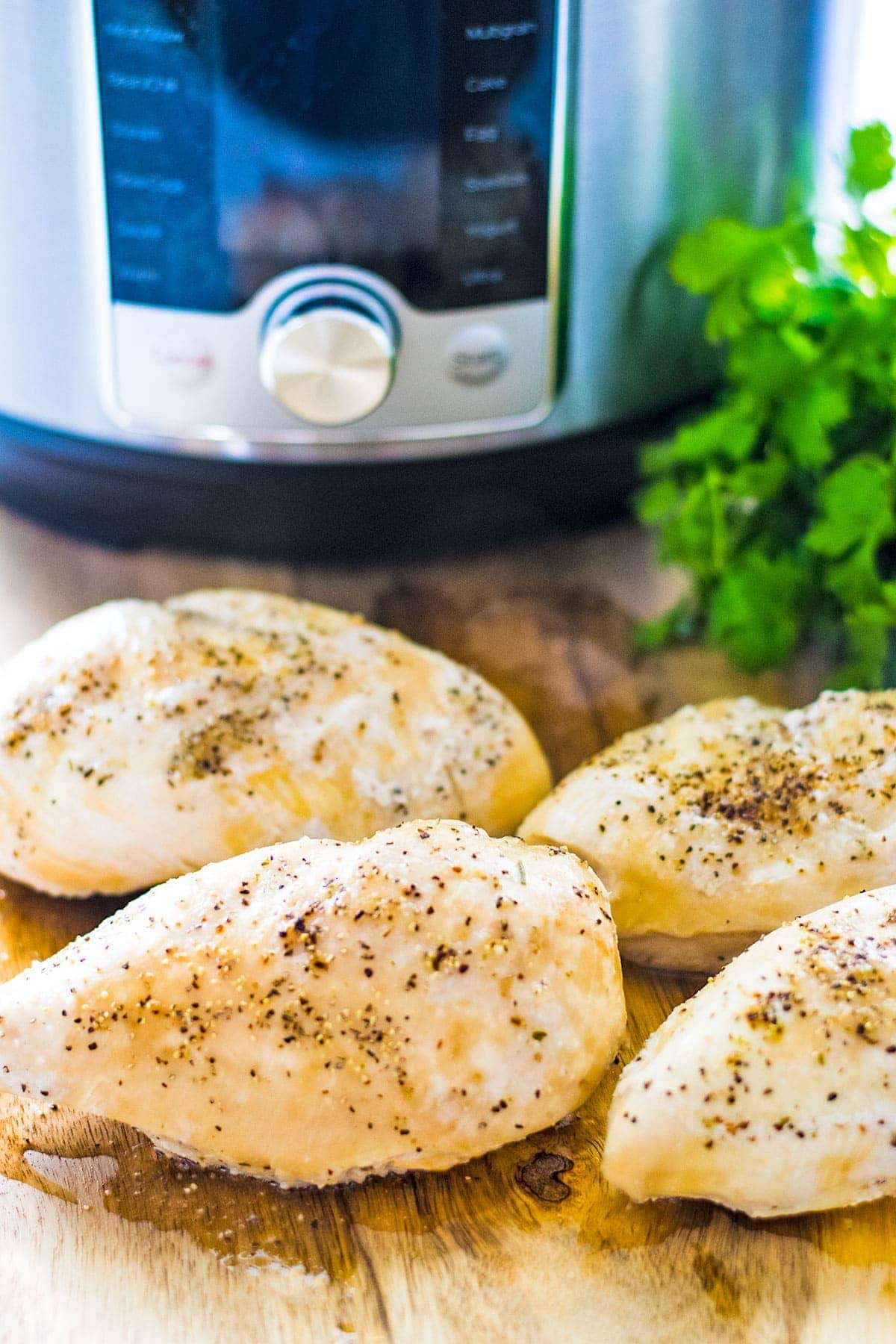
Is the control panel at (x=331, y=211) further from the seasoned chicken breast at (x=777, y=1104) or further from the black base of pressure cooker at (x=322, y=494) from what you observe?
the seasoned chicken breast at (x=777, y=1104)

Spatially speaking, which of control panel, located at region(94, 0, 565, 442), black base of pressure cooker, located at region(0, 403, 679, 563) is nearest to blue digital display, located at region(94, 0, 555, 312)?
control panel, located at region(94, 0, 565, 442)

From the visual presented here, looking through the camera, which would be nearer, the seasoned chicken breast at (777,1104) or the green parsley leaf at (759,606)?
the seasoned chicken breast at (777,1104)

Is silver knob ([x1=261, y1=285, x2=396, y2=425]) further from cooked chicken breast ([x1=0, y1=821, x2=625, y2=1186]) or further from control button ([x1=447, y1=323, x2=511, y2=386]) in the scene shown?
cooked chicken breast ([x1=0, y1=821, x2=625, y2=1186])

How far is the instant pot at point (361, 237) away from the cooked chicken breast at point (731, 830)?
1.56 feet

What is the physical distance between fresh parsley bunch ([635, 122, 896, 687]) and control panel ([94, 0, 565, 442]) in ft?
0.63

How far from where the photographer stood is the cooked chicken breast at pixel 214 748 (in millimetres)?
1257

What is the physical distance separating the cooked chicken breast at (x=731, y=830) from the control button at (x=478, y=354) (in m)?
0.47

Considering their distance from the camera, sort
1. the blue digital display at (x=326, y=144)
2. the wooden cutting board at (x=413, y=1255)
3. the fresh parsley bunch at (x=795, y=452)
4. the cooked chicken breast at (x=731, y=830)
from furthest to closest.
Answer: the fresh parsley bunch at (x=795, y=452) < the blue digital display at (x=326, y=144) < the cooked chicken breast at (x=731, y=830) < the wooden cutting board at (x=413, y=1255)

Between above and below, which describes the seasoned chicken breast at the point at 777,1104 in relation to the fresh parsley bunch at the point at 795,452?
below

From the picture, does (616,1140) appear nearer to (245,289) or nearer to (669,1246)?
(669,1246)

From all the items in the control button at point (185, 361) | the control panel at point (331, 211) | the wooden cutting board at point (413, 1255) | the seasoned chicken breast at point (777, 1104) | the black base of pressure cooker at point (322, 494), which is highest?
the control panel at point (331, 211)

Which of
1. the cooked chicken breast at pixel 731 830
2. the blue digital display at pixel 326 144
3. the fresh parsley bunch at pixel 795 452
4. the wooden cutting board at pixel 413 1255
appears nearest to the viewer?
the wooden cutting board at pixel 413 1255

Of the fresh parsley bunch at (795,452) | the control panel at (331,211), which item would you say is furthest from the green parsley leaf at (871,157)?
the control panel at (331,211)

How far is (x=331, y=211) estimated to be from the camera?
1.44 metres
